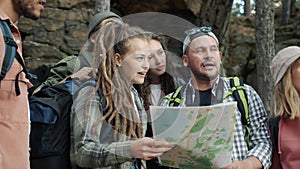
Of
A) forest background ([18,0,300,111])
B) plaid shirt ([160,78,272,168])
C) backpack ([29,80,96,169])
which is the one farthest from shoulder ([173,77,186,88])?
forest background ([18,0,300,111])

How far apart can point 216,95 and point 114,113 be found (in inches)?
33.8

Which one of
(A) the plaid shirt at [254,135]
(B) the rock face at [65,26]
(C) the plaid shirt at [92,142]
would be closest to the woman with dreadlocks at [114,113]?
(C) the plaid shirt at [92,142]

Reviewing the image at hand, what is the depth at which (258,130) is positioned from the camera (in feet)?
8.87

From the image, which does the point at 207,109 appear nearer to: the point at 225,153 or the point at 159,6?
the point at 225,153

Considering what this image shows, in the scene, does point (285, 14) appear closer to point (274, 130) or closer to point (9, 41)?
point (274, 130)

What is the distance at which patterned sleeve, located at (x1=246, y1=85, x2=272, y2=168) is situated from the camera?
2.62m

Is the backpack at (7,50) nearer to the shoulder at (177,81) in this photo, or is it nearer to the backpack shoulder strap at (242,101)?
the backpack shoulder strap at (242,101)

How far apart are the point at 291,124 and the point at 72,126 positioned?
59.0 inches

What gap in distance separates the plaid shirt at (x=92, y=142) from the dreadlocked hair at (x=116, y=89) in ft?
0.12

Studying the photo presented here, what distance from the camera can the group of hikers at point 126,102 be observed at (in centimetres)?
204

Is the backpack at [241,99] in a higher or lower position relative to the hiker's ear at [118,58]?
lower

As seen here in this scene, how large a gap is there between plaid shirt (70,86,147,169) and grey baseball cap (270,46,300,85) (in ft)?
4.37

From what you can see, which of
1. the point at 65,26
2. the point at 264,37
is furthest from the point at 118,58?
the point at 65,26

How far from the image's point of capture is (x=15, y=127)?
6.71 feet
